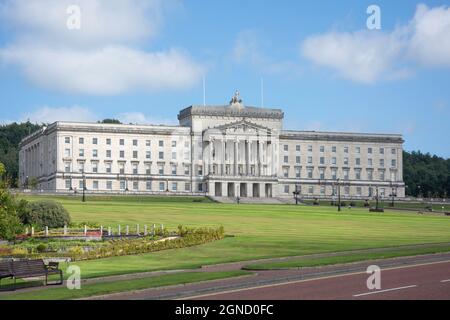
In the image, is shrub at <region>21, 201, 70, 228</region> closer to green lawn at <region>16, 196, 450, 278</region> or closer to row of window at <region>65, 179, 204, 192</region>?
green lawn at <region>16, 196, 450, 278</region>

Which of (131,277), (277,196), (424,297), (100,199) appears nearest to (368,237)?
(131,277)

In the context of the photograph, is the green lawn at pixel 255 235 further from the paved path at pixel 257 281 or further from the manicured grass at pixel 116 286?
the paved path at pixel 257 281

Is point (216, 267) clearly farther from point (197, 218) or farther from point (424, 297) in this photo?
point (197, 218)

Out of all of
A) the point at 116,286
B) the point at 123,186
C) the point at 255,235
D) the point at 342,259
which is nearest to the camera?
the point at 116,286

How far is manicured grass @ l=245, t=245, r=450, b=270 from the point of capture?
3981 centimetres

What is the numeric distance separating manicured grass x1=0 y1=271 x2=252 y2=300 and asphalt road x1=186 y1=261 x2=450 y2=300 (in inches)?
124

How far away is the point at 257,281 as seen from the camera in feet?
110

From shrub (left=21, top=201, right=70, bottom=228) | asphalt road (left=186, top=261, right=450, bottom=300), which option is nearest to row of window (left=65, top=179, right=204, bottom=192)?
shrub (left=21, top=201, right=70, bottom=228)

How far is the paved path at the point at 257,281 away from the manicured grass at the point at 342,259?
80cm

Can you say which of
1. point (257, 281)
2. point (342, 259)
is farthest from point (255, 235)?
point (257, 281)

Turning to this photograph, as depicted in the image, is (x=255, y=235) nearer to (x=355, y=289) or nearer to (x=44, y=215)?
(x=44, y=215)

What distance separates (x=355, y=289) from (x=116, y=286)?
858cm

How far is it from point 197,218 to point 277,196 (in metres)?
106

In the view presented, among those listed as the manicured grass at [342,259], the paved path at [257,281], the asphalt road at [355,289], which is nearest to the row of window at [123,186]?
the manicured grass at [342,259]
